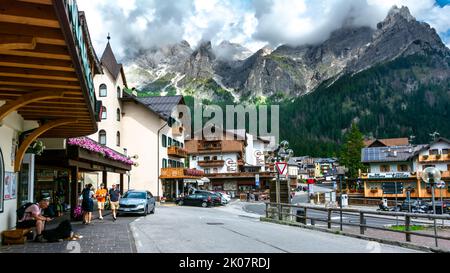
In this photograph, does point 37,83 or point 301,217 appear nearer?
point 37,83

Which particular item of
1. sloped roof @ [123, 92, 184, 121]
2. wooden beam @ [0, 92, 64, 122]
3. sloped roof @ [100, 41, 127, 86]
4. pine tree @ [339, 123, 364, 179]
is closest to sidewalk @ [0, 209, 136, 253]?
wooden beam @ [0, 92, 64, 122]

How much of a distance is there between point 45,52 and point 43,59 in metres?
0.75

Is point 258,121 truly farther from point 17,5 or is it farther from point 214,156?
point 17,5

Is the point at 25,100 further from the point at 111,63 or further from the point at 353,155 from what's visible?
the point at 353,155

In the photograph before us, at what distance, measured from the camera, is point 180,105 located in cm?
6556

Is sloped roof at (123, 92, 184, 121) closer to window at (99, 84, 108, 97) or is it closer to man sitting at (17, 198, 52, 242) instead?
window at (99, 84, 108, 97)

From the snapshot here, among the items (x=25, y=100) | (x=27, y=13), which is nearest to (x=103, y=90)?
(x=25, y=100)

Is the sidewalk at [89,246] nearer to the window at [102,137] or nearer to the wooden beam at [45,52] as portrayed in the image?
the wooden beam at [45,52]

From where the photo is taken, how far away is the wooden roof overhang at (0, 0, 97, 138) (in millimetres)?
6629

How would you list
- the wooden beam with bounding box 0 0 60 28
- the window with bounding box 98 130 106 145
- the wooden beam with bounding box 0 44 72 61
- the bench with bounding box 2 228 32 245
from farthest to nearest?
1. the window with bounding box 98 130 106 145
2. the bench with bounding box 2 228 32 245
3. the wooden beam with bounding box 0 44 72 61
4. the wooden beam with bounding box 0 0 60 28

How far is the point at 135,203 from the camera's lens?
28172 mm

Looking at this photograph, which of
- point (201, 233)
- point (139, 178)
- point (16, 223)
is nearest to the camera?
point (16, 223)
